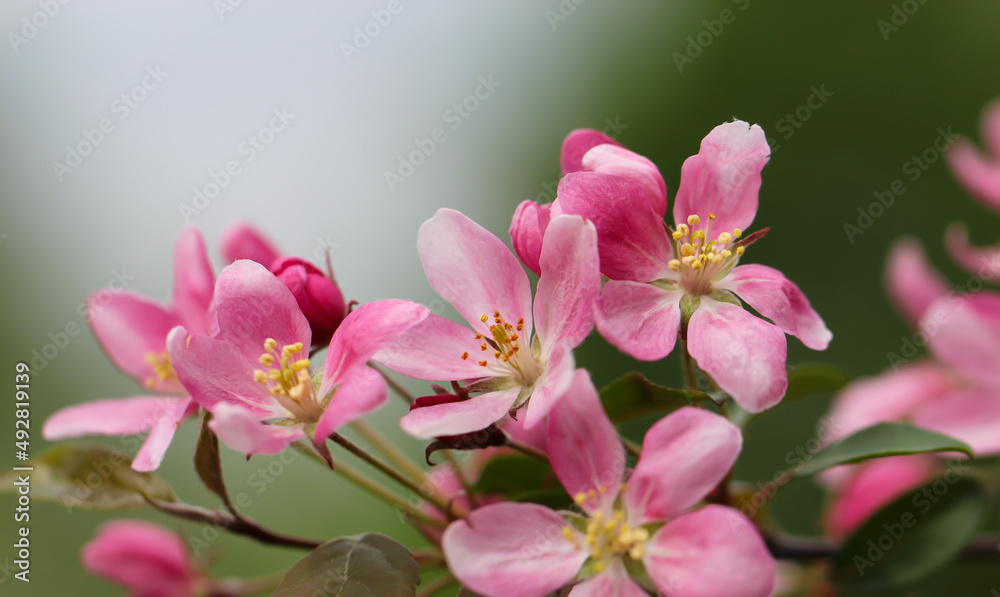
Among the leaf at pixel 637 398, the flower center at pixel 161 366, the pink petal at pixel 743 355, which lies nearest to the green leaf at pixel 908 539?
the leaf at pixel 637 398

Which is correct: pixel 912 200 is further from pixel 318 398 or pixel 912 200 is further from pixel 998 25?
pixel 318 398

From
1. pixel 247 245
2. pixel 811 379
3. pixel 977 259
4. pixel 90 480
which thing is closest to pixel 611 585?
pixel 811 379

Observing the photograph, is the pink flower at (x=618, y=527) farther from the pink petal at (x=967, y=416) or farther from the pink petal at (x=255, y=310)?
the pink petal at (x=967, y=416)

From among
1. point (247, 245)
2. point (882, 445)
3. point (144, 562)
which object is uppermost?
point (882, 445)

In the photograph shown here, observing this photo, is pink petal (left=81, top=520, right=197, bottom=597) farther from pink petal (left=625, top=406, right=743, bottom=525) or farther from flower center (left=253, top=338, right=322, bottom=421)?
pink petal (left=625, top=406, right=743, bottom=525)

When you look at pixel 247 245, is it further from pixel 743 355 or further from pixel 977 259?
pixel 977 259

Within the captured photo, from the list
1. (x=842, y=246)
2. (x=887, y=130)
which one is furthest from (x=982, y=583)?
(x=887, y=130)
